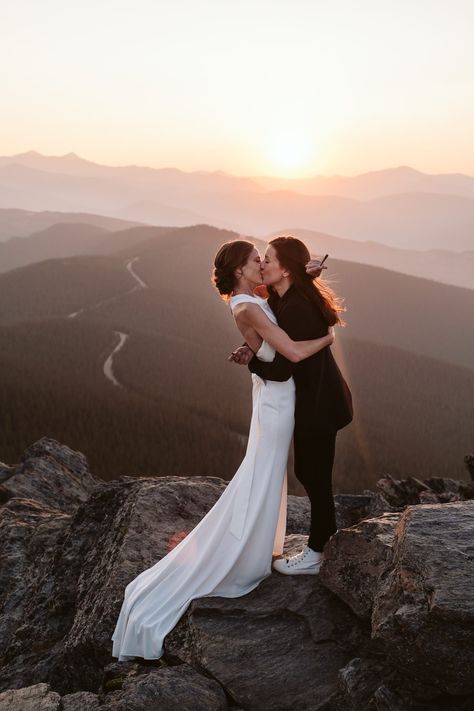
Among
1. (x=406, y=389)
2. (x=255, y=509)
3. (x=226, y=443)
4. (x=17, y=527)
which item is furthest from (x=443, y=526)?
(x=406, y=389)

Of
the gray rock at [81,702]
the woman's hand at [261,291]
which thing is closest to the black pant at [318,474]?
Result: the woman's hand at [261,291]

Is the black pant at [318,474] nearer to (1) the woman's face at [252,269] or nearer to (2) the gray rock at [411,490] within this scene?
(1) the woman's face at [252,269]

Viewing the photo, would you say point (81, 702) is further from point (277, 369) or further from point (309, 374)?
point (309, 374)

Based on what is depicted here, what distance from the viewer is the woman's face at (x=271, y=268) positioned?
618cm

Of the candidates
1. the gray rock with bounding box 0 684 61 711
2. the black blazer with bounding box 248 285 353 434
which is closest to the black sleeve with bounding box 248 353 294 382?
the black blazer with bounding box 248 285 353 434

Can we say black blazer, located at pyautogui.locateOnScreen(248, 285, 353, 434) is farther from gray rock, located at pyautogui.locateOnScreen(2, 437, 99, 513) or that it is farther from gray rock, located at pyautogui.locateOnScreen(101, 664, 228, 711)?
gray rock, located at pyautogui.locateOnScreen(2, 437, 99, 513)

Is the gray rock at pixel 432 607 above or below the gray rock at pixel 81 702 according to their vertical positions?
above

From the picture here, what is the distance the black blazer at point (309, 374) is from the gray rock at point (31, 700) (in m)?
2.97

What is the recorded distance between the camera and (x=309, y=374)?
6.18 meters

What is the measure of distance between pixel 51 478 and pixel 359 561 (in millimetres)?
→ 7661

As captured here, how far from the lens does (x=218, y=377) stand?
1941 inches

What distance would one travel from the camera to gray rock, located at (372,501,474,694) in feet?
13.7

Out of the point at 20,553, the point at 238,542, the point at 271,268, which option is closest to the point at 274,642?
the point at 238,542

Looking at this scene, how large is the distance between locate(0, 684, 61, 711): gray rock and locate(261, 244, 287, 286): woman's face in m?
3.91
